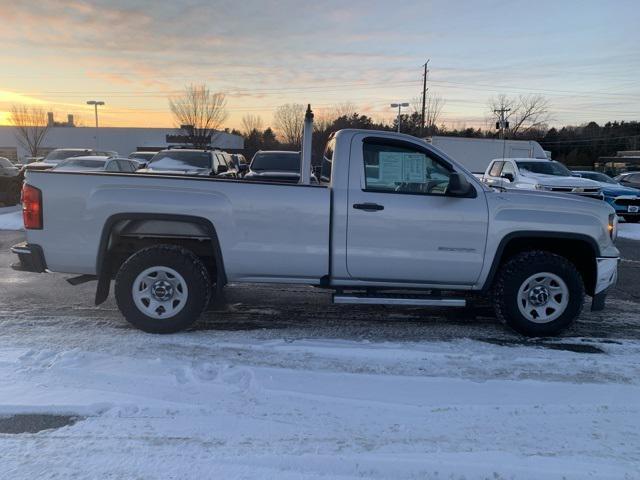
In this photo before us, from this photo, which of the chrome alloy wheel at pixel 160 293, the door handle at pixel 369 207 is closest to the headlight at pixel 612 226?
the door handle at pixel 369 207

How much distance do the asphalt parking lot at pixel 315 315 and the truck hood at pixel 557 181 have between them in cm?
749

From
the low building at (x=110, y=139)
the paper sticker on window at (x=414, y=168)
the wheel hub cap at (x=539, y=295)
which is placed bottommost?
the wheel hub cap at (x=539, y=295)

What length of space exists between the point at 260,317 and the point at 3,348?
2.50 metres

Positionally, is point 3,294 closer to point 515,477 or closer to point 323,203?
point 323,203

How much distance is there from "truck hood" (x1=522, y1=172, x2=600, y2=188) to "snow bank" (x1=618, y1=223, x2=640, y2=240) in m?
1.55

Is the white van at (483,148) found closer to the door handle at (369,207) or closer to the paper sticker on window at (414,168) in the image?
the paper sticker on window at (414,168)

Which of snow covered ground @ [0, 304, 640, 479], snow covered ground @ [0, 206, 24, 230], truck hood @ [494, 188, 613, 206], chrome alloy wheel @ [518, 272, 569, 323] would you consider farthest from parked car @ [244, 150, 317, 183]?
chrome alloy wheel @ [518, 272, 569, 323]

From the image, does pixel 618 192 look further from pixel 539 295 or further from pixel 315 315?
pixel 315 315

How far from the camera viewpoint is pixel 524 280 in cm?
512

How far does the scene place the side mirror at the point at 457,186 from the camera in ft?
16.2

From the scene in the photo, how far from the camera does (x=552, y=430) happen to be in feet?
11.2

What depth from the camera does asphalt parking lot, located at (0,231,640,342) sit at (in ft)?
17.6

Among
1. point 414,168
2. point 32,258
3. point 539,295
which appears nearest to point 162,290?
point 32,258

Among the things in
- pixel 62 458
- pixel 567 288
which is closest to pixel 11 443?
pixel 62 458
